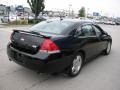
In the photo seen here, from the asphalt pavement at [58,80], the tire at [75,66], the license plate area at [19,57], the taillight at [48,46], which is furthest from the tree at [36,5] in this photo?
the taillight at [48,46]

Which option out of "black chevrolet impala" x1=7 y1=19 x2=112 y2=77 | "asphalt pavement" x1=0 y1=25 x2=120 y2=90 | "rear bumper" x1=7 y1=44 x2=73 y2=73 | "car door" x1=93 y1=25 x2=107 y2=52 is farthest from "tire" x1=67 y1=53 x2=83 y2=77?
"car door" x1=93 y1=25 x2=107 y2=52

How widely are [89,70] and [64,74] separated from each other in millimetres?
970

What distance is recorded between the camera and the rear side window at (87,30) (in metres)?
4.96

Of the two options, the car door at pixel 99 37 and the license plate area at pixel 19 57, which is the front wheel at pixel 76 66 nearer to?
the license plate area at pixel 19 57

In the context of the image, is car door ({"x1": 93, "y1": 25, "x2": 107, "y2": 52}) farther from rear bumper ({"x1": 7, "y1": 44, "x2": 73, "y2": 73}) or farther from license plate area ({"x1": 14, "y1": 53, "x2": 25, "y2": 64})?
license plate area ({"x1": 14, "y1": 53, "x2": 25, "y2": 64})

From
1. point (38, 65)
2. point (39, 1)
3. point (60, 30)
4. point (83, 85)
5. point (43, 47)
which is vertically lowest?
point (83, 85)

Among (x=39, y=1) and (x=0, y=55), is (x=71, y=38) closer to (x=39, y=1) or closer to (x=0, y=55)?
(x=0, y=55)

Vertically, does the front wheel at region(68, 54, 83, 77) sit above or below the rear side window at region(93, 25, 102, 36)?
below

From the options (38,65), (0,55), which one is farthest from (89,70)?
(0,55)

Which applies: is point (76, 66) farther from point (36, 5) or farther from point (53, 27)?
point (36, 5)

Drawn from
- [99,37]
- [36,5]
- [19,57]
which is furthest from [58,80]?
[36,5]

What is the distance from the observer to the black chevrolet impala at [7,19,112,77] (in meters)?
3.84

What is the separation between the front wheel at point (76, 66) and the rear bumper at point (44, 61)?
0.32 meters

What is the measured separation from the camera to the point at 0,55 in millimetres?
6316
